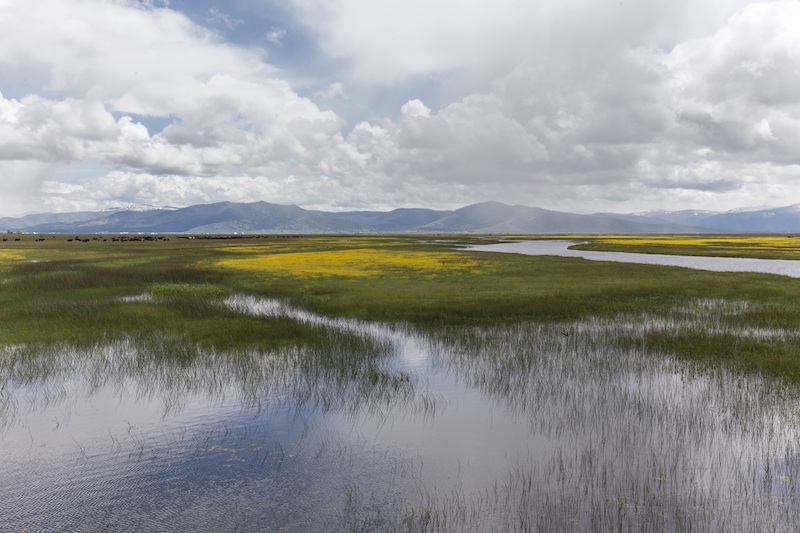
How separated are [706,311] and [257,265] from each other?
157ft

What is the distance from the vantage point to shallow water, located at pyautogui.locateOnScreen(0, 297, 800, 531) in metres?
8.84

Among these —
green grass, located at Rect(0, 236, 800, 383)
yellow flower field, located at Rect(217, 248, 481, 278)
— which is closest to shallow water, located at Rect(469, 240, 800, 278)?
green grass, located at Rect(0, 236, 800, 383)

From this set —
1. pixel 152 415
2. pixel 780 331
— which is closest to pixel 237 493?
pixel 152 415

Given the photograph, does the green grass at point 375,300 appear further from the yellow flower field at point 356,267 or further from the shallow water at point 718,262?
the shallow water at point 718,262

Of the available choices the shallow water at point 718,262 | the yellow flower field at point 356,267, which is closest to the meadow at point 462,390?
the yellow flower field at point 356,267

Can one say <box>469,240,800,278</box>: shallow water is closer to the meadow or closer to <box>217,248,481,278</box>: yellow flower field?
the meadow

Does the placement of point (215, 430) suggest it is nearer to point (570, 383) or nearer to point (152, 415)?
point (152, 415)

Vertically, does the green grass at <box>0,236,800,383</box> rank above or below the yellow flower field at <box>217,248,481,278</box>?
below

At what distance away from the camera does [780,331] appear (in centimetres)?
2245

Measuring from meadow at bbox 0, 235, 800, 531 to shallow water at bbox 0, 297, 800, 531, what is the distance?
2.8 inches

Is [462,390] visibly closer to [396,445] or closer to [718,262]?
[396,445]

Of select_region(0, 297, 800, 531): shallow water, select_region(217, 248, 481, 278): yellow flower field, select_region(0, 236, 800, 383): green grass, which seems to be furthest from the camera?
select_region(217, 248, 481, 278): yellow flower field

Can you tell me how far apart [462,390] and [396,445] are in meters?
4.53

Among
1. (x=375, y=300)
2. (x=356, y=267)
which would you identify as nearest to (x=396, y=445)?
(x=375, y=300)
